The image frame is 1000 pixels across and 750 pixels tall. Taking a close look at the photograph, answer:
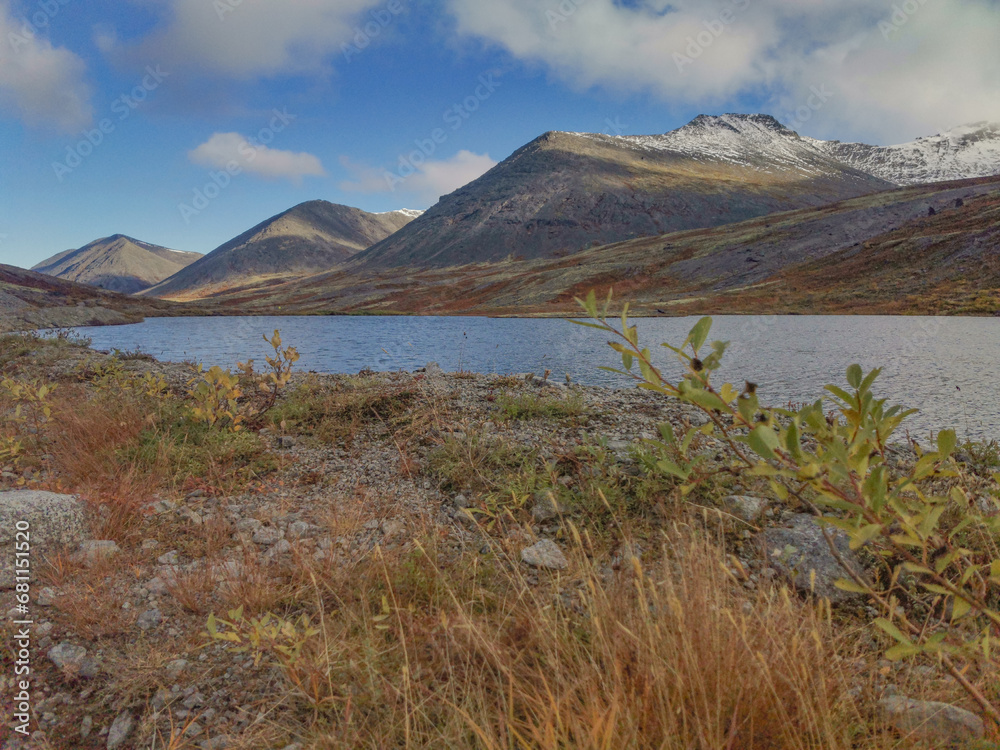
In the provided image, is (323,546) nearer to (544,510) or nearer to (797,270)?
(544,510)

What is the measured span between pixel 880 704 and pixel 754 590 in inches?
40.0

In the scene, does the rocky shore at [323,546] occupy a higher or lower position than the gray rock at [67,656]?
higher

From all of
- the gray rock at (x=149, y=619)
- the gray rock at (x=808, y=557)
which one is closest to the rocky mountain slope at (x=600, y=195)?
the gray rock at (x=808, y=557)

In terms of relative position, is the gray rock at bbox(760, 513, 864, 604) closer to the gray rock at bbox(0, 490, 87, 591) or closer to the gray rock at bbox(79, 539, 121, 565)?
the gray rock at bbox(79, 539, 121, 565)

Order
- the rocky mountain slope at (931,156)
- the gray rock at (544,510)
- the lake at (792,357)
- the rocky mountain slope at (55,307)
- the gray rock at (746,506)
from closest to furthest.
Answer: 1. the gray rock at (746,506)
2. the gray rock at (544,510)
3. the lake at (792,357)
4. the rocky mountain slope at (55,307)
5. the rocky mountain slope at (931,156)

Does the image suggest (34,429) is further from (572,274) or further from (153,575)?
(572,274)

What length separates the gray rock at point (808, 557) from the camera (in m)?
2.65

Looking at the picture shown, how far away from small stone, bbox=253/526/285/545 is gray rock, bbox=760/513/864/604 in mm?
3060

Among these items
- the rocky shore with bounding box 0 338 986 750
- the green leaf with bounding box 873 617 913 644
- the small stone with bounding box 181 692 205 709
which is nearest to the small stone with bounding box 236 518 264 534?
the rocky shore with bounding box 0 338 986 750

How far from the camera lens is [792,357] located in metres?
12.5

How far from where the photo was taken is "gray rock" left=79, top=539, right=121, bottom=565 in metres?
2.99

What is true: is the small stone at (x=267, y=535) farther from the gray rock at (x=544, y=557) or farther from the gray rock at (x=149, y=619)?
the gray rock at (x=544, y=557)

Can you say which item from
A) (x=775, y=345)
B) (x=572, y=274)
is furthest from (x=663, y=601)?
(x=572, y=274)

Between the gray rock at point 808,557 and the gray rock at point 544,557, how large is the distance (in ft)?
3.68
